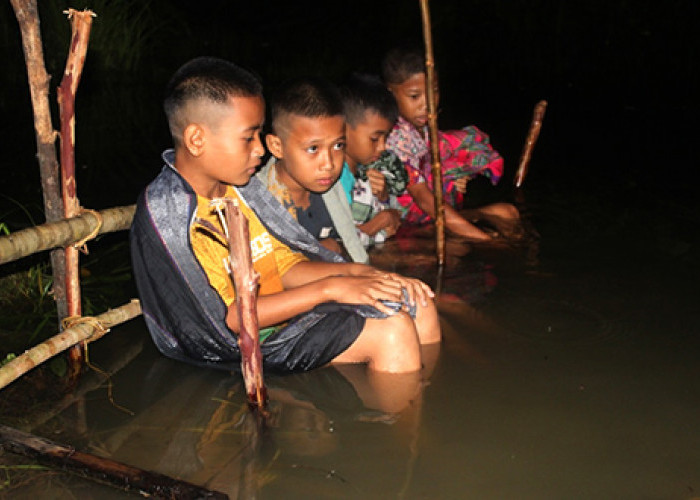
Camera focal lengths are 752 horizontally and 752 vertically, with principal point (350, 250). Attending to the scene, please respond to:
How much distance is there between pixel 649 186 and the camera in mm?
6285

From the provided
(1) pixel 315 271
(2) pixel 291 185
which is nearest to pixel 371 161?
(2) pixel 291 185

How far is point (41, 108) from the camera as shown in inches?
106

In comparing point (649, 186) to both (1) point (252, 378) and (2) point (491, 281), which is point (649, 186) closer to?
(2) point (491, 281)

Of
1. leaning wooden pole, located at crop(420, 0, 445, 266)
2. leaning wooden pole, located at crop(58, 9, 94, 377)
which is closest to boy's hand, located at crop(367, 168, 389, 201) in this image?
leaning wooden pole, located at crop(420, 0, 445, 266)

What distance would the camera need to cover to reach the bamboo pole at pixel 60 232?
101 inches

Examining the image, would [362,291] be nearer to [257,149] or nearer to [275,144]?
[257,149]

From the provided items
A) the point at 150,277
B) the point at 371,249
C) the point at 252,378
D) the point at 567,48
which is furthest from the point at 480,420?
the point at 567,48

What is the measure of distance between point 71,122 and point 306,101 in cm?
102

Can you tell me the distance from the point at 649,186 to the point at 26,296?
16.1 feet

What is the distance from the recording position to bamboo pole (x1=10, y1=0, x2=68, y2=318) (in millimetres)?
2633

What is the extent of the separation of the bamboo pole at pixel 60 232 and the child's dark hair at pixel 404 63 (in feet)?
7.48

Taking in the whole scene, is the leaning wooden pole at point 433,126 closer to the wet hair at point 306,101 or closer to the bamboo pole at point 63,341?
the wet hair at point 306,101

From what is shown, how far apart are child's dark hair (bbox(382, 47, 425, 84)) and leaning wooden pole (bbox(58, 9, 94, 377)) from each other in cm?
240

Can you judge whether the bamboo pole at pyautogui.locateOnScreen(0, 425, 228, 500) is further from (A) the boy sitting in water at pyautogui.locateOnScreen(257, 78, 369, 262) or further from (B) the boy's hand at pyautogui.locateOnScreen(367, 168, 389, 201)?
(B) the boy's hand at pyautogui.locateOnScreen(367, 168, 389, 201)
